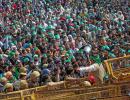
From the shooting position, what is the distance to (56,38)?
21.6m

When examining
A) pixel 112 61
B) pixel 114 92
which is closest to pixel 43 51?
pixel 112 61

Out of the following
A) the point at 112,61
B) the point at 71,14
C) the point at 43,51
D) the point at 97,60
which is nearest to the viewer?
the point at 112,61

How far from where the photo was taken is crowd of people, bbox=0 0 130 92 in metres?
16.3

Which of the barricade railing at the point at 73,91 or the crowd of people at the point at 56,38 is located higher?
the crowd of people at the point at 56,38

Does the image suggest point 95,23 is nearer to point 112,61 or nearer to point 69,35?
point 69,35

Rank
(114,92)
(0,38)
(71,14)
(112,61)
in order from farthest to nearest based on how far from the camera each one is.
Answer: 1. (71,14)
2. (0,38)
3. (112,61)
4. (114,92)

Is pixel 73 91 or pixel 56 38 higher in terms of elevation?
pixel 56 38

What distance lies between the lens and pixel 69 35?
22281 mm

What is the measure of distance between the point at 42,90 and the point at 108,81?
1.81m

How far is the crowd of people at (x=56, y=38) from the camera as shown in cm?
1627

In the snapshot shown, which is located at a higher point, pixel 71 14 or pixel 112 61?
pixel 71 14

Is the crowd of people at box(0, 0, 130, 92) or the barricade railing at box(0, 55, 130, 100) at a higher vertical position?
the crowd of people at box(0, 0, 130, 92)

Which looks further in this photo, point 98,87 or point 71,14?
point 71,14

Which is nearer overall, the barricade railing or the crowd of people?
the barricade railing
